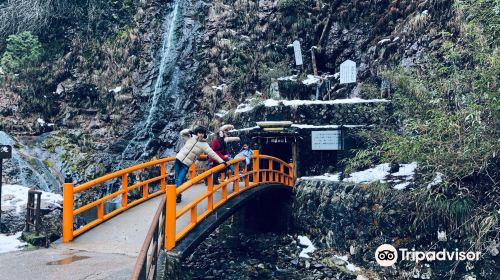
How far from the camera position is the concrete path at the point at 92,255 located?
16.1 feet

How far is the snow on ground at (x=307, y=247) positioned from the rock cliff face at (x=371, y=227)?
0.64 feet

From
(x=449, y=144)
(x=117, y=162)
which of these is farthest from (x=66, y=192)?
(x=117, y=162)

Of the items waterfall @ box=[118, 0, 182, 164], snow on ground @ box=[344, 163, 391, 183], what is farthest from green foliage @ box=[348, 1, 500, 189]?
waterfall @ box=[118, 0, 182, 164]

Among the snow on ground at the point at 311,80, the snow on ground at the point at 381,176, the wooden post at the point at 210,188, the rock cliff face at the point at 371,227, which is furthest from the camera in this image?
the snow on ground at the point at 311,80

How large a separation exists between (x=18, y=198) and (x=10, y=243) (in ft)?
10.3

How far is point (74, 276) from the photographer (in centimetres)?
479

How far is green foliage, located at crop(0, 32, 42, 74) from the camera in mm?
18391

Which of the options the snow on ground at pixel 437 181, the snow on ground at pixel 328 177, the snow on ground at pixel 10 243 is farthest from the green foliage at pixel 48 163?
the snow on ground at pixel 437 181

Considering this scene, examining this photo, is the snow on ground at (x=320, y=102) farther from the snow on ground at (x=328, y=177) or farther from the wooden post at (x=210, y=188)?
the wooden post at (x=210, y=188)

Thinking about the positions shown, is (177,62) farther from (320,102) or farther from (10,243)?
(10,243)

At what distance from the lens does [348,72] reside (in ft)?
46.0

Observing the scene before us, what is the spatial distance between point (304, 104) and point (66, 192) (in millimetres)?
8147

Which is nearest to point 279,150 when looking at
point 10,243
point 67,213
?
point 67,213

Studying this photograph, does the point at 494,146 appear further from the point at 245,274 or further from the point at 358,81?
the point at 358,81
